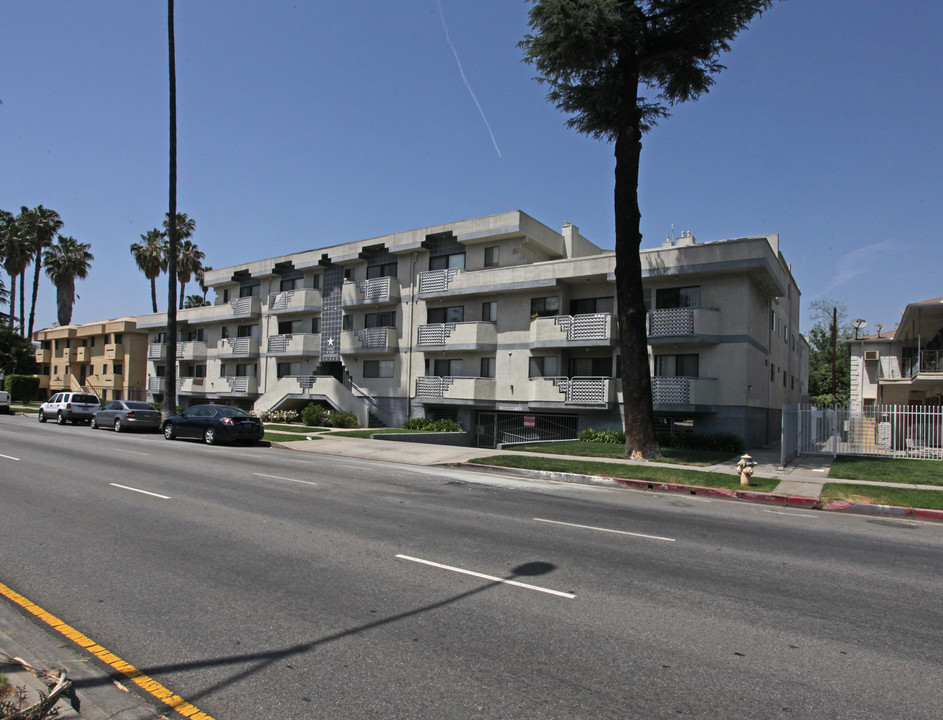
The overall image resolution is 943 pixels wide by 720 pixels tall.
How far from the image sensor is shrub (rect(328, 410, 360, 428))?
108ft

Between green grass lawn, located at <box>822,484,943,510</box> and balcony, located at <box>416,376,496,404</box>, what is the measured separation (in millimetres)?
17964

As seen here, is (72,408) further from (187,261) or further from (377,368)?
(187,261)

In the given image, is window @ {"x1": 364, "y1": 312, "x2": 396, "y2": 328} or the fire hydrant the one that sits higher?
window @ {"x1": 364, "y1": 312, "x2": 396, "y2": 328}

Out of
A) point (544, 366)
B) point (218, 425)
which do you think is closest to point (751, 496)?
point (544, 366)

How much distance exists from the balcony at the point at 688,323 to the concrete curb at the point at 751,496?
10.9 meters

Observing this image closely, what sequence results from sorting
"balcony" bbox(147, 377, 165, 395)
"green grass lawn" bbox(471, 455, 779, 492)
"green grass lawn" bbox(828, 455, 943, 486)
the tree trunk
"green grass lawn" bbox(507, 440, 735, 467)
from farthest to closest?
"balcony" bbox(147, 377, 165, 395) → "green grass lawn" bbox(507, 440, 735, 467) → the tree trunk → "green grass lawn" bbox(828, 455, 943, 486) → "green grass lawn" bbox(471, 455, 779, 492)

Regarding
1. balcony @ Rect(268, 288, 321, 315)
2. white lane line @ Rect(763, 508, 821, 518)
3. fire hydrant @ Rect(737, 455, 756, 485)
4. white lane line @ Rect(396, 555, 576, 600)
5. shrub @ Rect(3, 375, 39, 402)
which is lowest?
white lane line @ Rect(763, 508, 821, 518)

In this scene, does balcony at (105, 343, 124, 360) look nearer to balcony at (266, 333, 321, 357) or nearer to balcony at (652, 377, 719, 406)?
balcony at (266, 333, 321, 357)

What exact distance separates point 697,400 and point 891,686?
22.0 meters

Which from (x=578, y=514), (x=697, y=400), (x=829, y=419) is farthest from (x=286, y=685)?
(x=829, y=419)

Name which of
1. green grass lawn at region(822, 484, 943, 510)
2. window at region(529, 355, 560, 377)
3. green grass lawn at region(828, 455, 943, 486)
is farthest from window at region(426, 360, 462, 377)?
green grass lawn at region(822, 484, 943, 510)

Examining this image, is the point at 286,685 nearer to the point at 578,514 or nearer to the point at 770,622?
the point at 770,622

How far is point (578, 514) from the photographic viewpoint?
35.2ft

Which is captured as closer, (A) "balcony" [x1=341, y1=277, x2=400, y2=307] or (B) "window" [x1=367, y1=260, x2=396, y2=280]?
(A) "balcony" [x1=341, y1=277, x2=400, y2=307]
